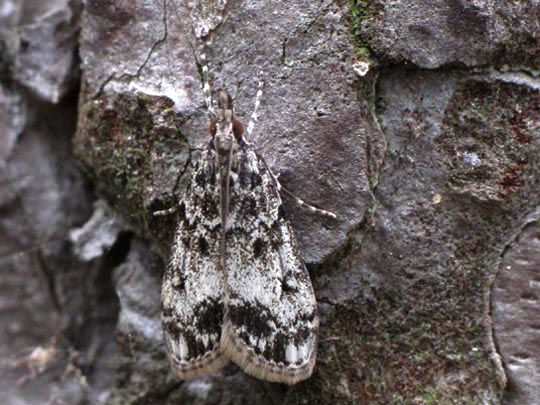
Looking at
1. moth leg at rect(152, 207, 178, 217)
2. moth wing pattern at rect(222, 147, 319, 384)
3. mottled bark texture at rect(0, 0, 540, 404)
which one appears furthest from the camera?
moth leg at rect(152, 207, 178, 217)

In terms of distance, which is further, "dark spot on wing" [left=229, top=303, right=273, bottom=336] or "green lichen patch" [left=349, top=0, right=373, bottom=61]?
"dark spot on wing" [left=229, top=303, right=273, bottom=336]

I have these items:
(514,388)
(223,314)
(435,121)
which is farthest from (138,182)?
(514,388)

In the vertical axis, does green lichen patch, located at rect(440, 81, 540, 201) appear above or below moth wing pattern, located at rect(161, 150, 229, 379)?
above

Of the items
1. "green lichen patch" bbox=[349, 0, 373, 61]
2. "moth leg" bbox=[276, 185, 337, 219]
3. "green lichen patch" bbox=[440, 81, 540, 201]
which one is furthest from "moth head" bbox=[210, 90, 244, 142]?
"green lichen patch" bbox=[440, 81, 540, 201]

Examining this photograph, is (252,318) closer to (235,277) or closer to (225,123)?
(235,277)

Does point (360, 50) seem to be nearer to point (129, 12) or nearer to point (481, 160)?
point (481, 160)

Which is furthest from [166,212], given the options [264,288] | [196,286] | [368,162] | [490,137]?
[490,137]

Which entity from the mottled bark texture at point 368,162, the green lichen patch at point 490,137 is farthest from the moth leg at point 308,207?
the green lichen patch at point 490,137

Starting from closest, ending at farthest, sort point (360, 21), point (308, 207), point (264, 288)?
point (360, 21) → point (308, 207) → point (264, 288)

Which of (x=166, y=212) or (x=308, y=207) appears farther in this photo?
(x=166, y=212)

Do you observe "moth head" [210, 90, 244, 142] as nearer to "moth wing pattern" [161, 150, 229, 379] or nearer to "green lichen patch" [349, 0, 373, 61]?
"moth wing pattern" [161, 150, 229, 379]
